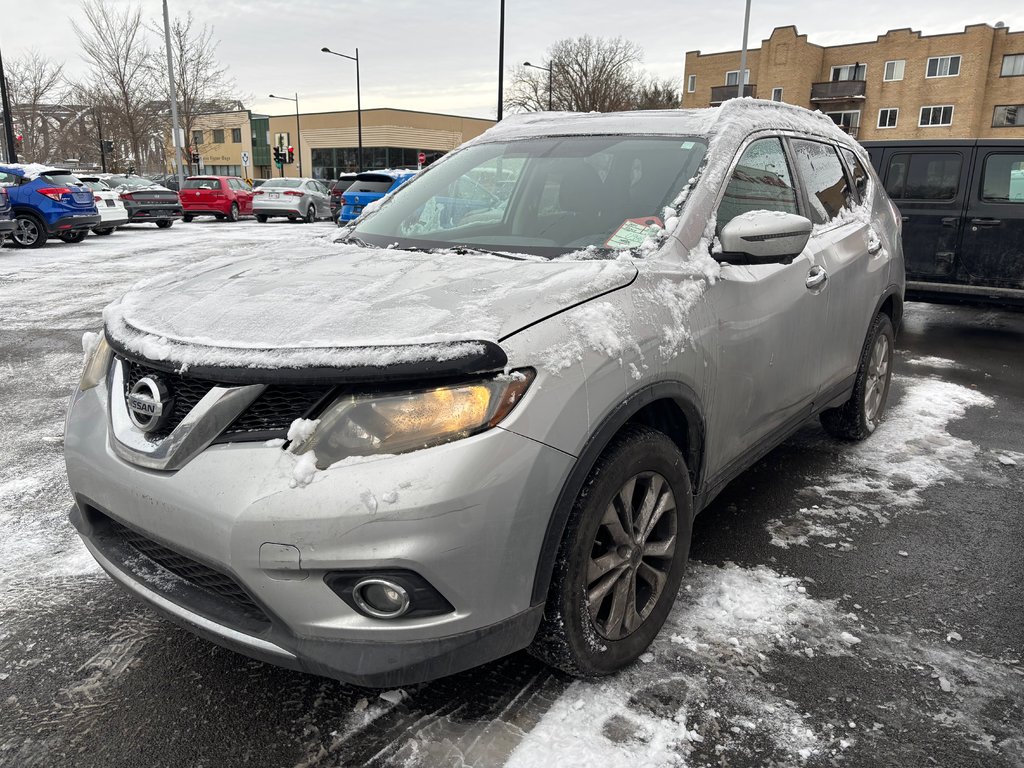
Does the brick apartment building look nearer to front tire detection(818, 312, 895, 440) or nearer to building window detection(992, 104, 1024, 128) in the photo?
building window detection(992, 104, 1024, 128)

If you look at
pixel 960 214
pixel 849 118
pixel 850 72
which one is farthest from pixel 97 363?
pixel 850 72

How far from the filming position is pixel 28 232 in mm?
15211

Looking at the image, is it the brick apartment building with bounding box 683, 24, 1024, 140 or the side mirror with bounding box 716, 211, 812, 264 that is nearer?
the side mirror with bounding box 716, 211, 812, 264

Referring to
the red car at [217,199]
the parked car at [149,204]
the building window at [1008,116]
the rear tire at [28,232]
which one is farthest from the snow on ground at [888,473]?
the building window at [1008,116]

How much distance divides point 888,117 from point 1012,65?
7335mm

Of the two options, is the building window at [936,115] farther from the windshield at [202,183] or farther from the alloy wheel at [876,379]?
the alloy wheel at [876,379]

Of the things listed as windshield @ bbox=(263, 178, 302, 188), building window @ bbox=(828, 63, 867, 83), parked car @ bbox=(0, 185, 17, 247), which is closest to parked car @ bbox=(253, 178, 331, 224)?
windshield @ bbox=(263, 178, 302, 188)

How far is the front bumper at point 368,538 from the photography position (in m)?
1.76

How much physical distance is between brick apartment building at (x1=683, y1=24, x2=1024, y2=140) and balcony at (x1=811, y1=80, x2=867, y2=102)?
7 centimetres

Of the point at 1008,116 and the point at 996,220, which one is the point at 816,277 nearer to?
the point at 996,220

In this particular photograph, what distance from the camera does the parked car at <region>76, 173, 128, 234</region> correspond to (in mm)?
17531

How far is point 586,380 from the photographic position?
2012 millimetres

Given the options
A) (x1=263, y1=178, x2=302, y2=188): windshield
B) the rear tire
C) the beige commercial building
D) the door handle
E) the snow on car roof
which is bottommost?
the rear tire

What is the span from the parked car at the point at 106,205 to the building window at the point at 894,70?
51.1 m
